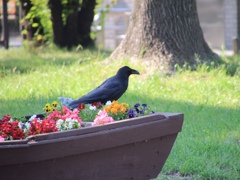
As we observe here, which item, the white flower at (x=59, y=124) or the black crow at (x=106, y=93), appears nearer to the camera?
the white flower at (x=59, y=124)

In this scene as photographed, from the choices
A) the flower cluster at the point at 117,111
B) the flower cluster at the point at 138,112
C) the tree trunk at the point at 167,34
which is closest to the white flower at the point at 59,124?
the flower cluster at the point at 117,111

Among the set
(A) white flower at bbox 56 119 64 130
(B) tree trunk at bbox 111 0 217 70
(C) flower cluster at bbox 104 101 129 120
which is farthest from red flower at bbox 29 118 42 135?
(B) tree trunk at bbox 111 0 217 70

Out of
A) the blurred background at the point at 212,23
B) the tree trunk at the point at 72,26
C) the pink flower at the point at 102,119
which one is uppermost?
the pink flower at the point at 102,119

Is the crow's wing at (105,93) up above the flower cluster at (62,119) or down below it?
below

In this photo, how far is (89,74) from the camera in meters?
9.95

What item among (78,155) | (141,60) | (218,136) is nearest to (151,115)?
(78,155)

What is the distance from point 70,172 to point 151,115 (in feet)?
2.86

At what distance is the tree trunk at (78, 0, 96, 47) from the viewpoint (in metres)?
14.4

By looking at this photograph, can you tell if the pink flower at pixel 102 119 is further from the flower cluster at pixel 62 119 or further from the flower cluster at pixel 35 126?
the flower cluster at pixel 35 126

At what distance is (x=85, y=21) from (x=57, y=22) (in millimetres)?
919

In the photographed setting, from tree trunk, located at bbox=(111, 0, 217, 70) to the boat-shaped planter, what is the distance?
5.05 meters

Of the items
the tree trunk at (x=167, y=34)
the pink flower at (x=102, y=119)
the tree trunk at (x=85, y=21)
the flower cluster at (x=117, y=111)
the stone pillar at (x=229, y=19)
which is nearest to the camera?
the pink flower at (x=102, y=119)

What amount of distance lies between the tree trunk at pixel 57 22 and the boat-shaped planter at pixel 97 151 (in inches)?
371

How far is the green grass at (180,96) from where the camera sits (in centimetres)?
577
